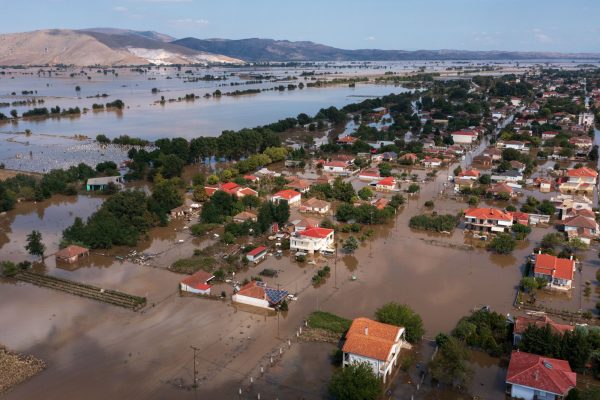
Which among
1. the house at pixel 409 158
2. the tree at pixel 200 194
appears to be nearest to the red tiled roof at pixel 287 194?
the tree at pixel 200 194

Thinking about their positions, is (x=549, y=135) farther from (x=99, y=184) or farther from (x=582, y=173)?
(x=99, y=184)

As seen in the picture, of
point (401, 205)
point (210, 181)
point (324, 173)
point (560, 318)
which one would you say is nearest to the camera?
point (560, 318)

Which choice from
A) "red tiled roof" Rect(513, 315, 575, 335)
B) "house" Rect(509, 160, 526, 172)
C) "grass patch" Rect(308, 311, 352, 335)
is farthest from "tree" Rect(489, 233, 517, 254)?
"house" Rect(509, 160, 526, 172)

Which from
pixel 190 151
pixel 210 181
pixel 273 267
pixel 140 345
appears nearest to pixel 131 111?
pixel 190 151

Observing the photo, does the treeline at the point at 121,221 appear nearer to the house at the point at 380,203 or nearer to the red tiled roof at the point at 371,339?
the house at the point at 380,203

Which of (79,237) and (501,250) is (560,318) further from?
(79,237)
